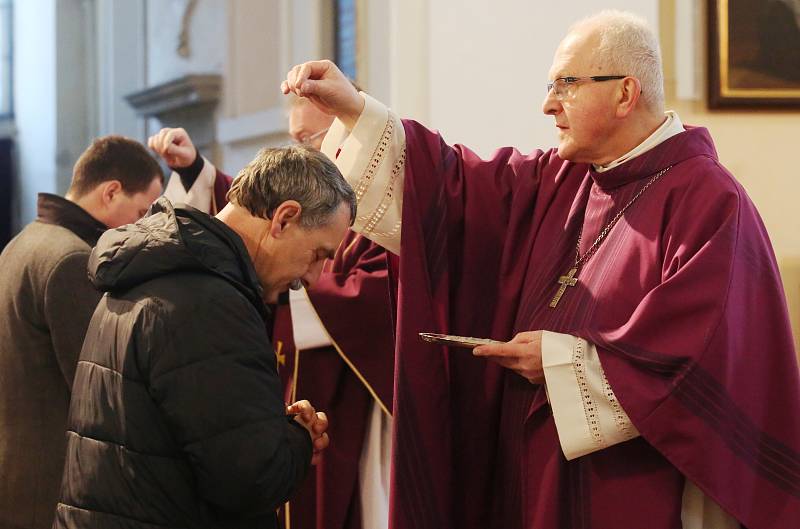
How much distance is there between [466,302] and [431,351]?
0.64 ft

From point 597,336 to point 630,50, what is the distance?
0.74 m

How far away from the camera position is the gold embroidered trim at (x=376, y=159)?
2938 mm

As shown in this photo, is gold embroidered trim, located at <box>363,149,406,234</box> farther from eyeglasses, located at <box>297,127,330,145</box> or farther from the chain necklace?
eyeglasses, located at <box>297,127,330,145</box>

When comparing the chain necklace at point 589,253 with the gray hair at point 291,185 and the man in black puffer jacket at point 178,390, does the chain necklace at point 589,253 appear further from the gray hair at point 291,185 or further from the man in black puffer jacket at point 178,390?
the man in black puffer jacket at point 178,390

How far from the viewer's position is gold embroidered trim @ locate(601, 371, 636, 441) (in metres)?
2.45

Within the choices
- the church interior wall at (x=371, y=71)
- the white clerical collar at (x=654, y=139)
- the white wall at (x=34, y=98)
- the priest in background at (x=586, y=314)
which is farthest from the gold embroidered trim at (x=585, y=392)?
the white wall at (x=34, y=98)

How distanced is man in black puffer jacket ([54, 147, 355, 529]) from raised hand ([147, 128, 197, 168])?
72.8 inches

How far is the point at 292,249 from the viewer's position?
85.4 inches

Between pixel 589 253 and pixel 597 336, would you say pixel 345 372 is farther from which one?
pixel 597 336

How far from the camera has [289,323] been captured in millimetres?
3756

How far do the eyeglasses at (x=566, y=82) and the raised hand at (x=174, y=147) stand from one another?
1.60 meters

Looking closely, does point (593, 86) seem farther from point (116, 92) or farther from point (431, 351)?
point (116, 92)

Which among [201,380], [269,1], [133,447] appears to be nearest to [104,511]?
[133,447]

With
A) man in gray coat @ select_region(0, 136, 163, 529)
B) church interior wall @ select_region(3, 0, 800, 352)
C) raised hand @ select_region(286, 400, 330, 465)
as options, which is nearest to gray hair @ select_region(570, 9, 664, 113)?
raised hand @ select_region(286, 400, 330, 465)
